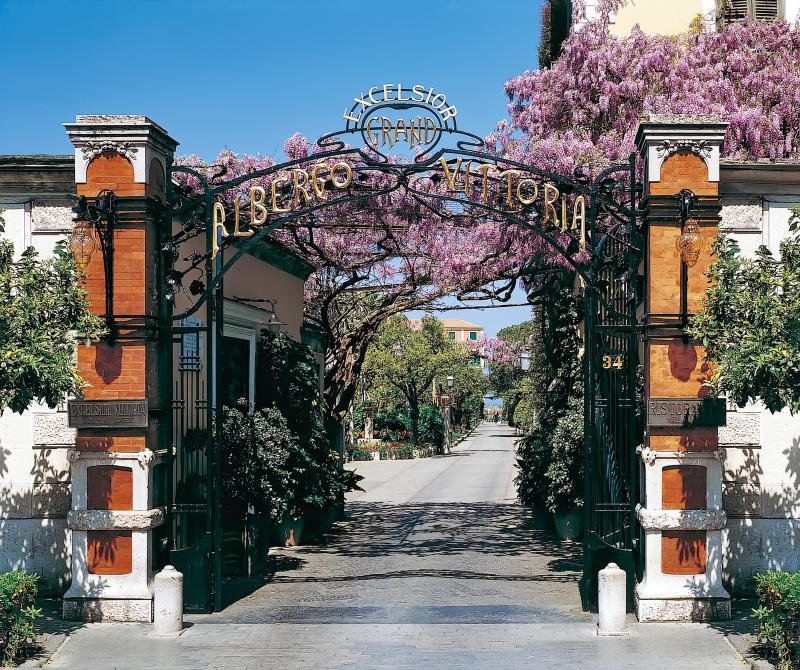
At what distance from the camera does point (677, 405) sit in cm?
1016

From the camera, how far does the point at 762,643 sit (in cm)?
882

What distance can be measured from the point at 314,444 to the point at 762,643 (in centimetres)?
892

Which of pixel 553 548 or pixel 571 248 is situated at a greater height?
pixel 571 248

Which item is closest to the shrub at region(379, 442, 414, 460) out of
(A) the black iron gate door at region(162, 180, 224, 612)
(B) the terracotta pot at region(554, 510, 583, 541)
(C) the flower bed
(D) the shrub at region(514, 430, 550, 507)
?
(C) the flower bed

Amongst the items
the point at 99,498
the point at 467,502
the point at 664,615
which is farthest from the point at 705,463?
the point at 467,502

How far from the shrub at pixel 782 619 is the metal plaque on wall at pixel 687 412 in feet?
6.30

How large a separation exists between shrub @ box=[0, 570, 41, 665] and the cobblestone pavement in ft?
1.30

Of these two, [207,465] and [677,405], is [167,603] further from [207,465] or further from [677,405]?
[677,405]

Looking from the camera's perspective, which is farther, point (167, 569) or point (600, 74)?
point (600, 74)

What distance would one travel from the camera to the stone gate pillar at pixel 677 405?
33.0 ft

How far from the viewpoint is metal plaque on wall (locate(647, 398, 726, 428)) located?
1013 centimetres

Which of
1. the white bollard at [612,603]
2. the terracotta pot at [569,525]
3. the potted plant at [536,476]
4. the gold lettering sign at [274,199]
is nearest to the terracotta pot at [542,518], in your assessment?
the potted plant at [536,476]

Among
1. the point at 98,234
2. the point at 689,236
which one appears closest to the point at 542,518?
the point at 689,236

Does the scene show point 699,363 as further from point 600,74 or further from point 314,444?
point 600,74
